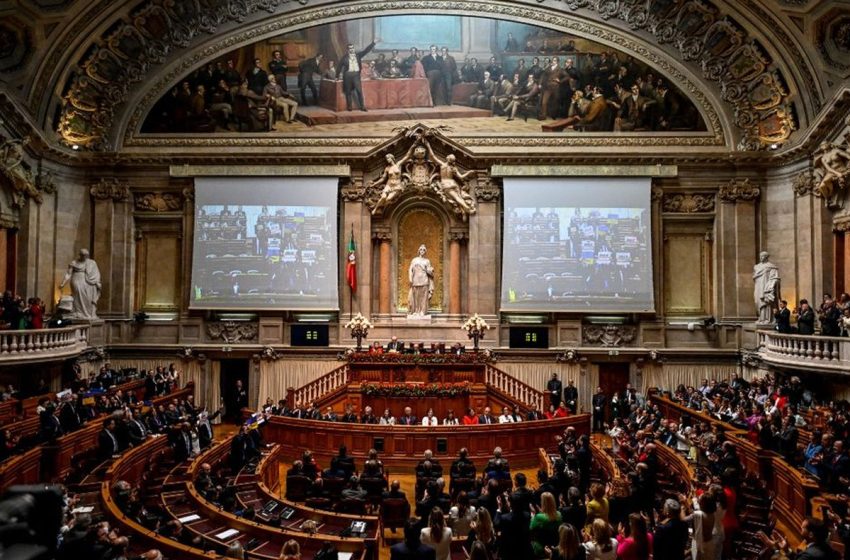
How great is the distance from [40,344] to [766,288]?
23.0 m

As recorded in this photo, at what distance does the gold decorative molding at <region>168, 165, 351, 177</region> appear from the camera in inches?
974

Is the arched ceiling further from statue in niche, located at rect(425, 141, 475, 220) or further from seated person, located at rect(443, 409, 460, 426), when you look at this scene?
seated person, located at rect(443, 409, 460, 426)

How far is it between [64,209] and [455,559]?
860 inches

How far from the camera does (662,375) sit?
23984mm

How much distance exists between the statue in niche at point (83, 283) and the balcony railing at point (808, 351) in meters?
22.4

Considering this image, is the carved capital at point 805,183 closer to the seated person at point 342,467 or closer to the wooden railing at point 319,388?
the wooden railing at point 319,388

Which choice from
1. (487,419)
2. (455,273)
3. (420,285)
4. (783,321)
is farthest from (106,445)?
(783,321)

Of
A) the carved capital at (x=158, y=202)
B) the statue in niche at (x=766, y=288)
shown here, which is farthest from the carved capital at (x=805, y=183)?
the carved capital at (x=158, y=202)

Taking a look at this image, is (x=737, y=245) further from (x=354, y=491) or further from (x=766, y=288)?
(x=354, y=491)

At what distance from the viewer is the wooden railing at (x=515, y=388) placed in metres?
19.6

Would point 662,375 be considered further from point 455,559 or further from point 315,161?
point 455,559

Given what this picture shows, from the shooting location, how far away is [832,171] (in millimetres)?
20250

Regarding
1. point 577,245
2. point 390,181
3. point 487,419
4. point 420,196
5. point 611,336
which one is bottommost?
point 487,419

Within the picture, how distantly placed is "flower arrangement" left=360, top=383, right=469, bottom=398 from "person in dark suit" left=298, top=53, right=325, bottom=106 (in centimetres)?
1202
